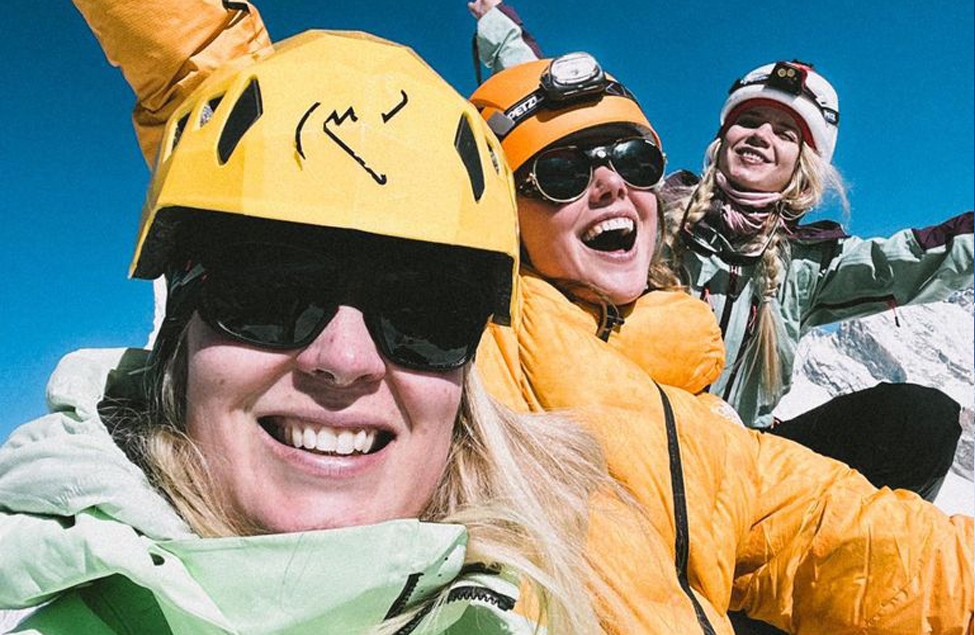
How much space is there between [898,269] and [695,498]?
2.72 metres

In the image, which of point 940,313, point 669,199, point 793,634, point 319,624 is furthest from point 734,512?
point 940,313

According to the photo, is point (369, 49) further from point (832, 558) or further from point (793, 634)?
point (793, 634)

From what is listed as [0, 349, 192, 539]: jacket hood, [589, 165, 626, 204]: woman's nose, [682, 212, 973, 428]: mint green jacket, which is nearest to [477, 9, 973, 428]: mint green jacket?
[682, 212, 973, 428]: mint green jacket

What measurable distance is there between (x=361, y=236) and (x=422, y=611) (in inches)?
28.6

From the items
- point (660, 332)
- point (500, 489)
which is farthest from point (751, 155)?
point (500, 489)

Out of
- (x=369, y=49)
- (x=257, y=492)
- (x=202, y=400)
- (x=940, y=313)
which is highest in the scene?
(x=940, y=313)

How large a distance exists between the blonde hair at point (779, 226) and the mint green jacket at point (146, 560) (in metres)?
2.88

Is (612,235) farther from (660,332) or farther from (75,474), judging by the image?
(75,474)

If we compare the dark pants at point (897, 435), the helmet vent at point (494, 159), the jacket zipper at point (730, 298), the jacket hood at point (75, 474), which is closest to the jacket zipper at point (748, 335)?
the jacket zipper at point (730, 298)

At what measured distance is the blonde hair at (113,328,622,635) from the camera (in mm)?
1266

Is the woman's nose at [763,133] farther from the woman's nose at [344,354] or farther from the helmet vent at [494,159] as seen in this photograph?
the woman's nose at [344,354]

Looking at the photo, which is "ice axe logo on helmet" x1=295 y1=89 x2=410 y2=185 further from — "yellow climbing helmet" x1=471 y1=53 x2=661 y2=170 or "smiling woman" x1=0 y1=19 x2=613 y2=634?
"yellow climbing helmet" x1=471 y1=53 x2=661 y2=170

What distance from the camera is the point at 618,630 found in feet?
5.24

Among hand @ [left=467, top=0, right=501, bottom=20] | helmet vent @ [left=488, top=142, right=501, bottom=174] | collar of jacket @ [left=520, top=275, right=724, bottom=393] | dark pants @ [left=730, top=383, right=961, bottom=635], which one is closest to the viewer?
helmet vent @ [left=488, top=142, right=501, bottom=174]
